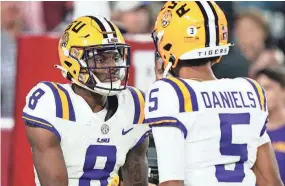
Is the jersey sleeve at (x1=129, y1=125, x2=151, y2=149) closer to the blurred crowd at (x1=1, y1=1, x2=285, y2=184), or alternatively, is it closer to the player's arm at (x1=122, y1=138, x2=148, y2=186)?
the player's arm at (x1=122, y1=138, x2=148, y2=186)

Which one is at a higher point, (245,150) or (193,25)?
(193,25)

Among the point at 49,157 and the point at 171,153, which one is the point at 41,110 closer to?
the point at 49,157

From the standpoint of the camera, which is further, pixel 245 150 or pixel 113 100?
pixel 113 100

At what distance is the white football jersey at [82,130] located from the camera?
442 cm

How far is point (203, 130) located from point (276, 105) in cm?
272

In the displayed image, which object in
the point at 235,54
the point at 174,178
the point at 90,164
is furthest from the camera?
the point at 235,54

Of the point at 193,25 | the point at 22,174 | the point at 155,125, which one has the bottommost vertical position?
the point at 22,174

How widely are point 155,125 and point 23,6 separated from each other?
4143 mm

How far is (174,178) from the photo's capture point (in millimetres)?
4043

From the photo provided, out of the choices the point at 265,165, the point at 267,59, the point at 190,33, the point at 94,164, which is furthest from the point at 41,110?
the point at 267,59

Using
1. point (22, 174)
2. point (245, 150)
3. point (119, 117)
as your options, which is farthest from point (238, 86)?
point (22, 174)

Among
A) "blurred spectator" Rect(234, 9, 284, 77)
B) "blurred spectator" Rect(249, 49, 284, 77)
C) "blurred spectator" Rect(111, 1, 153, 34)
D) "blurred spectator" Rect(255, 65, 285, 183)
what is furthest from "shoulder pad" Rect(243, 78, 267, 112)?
"blurred spectator" Rect(234, 9, 284, 77)

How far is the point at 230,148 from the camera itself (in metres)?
4.14

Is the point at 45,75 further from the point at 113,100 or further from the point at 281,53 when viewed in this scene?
the point at 281,53
